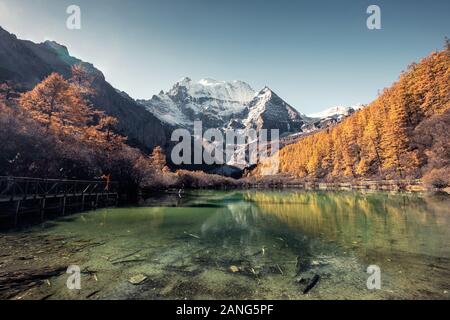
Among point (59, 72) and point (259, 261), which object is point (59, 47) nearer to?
point (59, 72)

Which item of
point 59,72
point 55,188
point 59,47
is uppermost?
point 59,47

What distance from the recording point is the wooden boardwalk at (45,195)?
643 inches

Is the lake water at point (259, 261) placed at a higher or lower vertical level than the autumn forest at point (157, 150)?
lower

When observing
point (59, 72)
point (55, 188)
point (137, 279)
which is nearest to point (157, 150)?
point (55, 188)

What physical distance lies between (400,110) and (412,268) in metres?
62.0

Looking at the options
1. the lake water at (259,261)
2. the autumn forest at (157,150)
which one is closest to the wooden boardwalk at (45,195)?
the autumn forest at (157,150)

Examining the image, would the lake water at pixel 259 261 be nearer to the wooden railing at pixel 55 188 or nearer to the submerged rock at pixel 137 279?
the submerged rock at pixel 137 279

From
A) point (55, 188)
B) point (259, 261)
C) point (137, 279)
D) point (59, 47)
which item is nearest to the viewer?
point (137, 279)

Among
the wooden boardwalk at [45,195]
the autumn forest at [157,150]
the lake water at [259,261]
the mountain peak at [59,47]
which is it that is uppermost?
the mountain peak at [59,47]

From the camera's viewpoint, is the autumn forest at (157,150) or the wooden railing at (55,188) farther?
the autumn forest at (157,150)

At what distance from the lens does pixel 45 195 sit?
18.6 meters

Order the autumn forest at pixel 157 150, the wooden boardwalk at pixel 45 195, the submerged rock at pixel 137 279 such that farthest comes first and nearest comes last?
the autumn forest at pixel 157 150
the wooden boardwalk at pixel 45 195
the submerged rock at pixel 137 279
